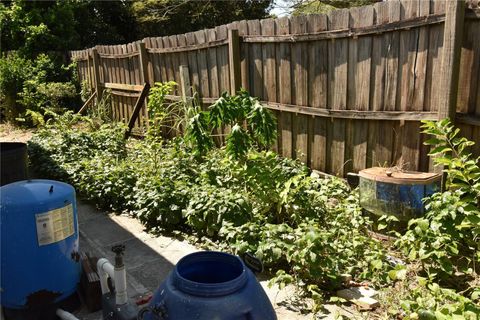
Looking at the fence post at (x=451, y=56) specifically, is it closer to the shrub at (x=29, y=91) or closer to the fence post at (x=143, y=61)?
the fence post at (x=143, y=61)

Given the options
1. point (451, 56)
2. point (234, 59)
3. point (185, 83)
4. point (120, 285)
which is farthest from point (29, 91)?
point (451, 56)

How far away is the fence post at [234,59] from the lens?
6227mm

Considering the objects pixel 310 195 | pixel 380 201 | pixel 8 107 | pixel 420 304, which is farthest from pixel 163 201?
pixel 8 107

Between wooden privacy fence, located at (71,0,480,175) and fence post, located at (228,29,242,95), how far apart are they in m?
0.01

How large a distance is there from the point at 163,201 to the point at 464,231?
9.70 ft

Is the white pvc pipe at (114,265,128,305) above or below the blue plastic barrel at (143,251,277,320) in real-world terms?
below

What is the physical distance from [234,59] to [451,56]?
324cm

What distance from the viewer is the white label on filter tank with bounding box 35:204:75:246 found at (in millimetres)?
2975

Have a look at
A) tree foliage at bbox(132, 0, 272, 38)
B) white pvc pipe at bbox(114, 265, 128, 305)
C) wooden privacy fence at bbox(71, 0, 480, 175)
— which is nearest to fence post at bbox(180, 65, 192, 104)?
wooden privacy fence at bbox(71, 0, 480, 175)

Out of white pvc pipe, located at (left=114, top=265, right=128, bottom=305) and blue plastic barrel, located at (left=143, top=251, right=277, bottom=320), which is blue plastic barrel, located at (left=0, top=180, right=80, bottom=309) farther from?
blue plastic barrel, located at (left=143, top=251, right=277, bottom=320)

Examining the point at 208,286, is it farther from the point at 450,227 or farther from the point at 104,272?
the point at 450,227

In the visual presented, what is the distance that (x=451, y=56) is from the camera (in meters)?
3.79

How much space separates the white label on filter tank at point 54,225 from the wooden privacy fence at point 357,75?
3.25 meters

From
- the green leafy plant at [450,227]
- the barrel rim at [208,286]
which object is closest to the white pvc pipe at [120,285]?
the barrel rim at [208,286]
